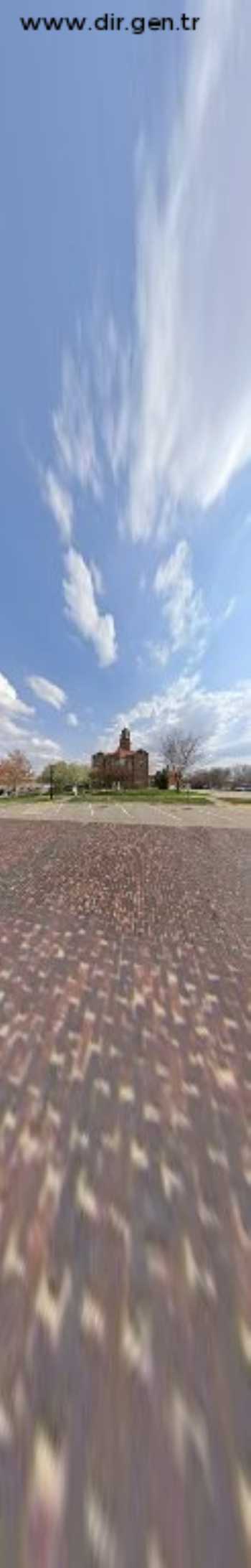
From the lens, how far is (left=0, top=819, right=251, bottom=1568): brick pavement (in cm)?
133

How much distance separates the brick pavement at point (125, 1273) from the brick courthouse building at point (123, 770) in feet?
340

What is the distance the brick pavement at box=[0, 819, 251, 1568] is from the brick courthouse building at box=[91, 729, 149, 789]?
103619 mm

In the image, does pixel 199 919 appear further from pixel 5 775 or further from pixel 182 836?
pixel 5 775

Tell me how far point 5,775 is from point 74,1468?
93.2m

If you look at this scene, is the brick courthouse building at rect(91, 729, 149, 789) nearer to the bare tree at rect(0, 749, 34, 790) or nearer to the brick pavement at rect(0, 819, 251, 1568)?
the bare tree at rect(0, 749, 34, 790)

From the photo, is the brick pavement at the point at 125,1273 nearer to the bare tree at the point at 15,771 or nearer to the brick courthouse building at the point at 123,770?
the bare tree at the point at 15,771

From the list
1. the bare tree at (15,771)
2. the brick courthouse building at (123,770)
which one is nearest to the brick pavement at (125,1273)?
the bare tree at (15,771)

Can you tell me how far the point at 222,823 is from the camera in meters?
22.5

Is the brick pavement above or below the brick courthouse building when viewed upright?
below

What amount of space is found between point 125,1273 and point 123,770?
357 ft

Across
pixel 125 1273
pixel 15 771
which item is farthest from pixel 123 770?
pixel 125 1273

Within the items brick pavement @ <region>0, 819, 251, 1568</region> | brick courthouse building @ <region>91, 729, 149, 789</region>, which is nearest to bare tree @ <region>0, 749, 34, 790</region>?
brick courthouse building @ <region>91, 729, 149, 789</region>

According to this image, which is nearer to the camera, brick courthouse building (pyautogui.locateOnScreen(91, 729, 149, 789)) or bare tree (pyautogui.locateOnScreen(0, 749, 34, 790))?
bare tree (pyautogui.locateOnScreen(0, 749, 34, 790))

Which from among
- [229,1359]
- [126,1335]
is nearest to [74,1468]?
[126,1335]
